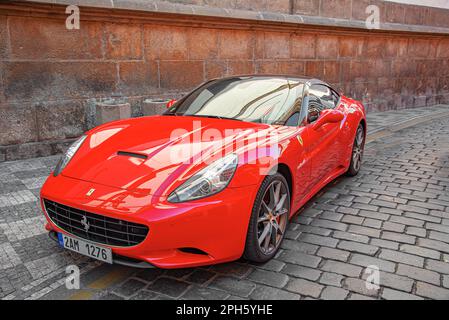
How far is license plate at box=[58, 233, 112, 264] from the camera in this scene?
2598mm

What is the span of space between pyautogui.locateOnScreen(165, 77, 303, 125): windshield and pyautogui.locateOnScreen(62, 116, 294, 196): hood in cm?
19

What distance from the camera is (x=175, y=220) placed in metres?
2.49

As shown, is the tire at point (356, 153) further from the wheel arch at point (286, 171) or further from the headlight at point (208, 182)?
the headlight at point (208, 182)

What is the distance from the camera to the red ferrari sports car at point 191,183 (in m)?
2.54

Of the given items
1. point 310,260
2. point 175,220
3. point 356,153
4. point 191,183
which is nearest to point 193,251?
point 175,220

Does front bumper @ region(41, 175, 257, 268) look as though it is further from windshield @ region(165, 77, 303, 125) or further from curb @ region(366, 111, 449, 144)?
curb @ region(366, 111, 449, 144)

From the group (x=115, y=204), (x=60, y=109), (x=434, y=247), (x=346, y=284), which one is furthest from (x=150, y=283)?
(x=60, y=109)

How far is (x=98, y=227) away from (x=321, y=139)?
7.63 ft

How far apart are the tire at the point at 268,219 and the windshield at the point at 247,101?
27.5 inches

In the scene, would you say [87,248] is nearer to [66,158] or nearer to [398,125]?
[66,158]

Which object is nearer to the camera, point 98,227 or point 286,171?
point 98,227

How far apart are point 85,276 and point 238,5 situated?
690 centimetres

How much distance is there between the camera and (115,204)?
2.55 meters

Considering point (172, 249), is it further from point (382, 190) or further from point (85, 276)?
point (382, 190)
